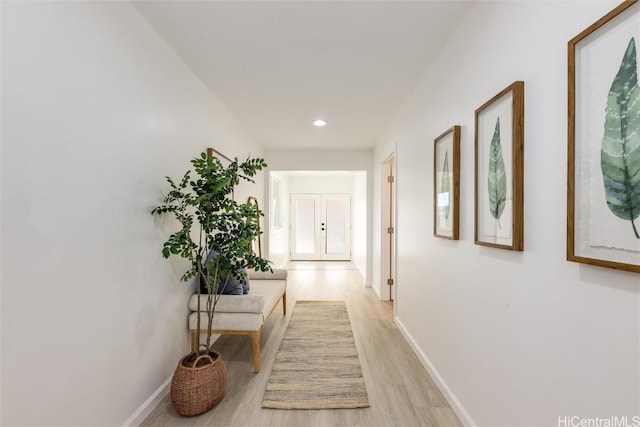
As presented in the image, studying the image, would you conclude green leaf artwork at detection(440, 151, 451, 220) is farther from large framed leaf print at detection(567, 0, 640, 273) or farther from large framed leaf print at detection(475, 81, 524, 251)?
large framed leaf print at detection(567, 0, 640, 273)

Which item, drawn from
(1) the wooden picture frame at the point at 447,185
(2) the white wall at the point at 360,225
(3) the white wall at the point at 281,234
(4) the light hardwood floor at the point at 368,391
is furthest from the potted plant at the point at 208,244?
(2) the white wall at the point at 360,225

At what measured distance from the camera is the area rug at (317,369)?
2.03m

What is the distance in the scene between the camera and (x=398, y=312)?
3375 millimetres

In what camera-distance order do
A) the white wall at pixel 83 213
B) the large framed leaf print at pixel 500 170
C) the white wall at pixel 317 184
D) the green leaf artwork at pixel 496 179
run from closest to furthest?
the white wall at pixel 83 213 < the large framed leaf print at pixel 500 170 < the green leaf artwork at pixel 496 179 < the white wall at pixel 317 184

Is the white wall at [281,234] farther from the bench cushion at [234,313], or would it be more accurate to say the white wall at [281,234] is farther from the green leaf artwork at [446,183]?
the green leaf artwork at [446,183]

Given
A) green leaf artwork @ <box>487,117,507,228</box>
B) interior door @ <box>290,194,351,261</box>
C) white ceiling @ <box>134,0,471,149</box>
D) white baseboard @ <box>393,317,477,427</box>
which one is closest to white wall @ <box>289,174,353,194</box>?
interior door @ <box>290,194,351,261</box>

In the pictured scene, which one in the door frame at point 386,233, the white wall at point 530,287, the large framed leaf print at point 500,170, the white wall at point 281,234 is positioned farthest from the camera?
the white wall at point 281,234

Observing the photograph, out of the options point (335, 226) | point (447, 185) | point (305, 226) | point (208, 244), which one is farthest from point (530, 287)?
point (305, 226)

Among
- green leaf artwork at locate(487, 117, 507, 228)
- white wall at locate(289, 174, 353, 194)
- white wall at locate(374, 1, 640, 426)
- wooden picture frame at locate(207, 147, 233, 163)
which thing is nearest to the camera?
white wall at locate(374, 1, 640, 426)

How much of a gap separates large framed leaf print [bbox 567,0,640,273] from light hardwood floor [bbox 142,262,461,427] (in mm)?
1476

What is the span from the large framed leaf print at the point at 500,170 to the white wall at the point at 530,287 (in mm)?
38

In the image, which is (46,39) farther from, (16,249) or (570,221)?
(570,221)

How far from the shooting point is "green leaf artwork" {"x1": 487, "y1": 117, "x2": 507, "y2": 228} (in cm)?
141

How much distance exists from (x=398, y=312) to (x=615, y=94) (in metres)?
2.91
